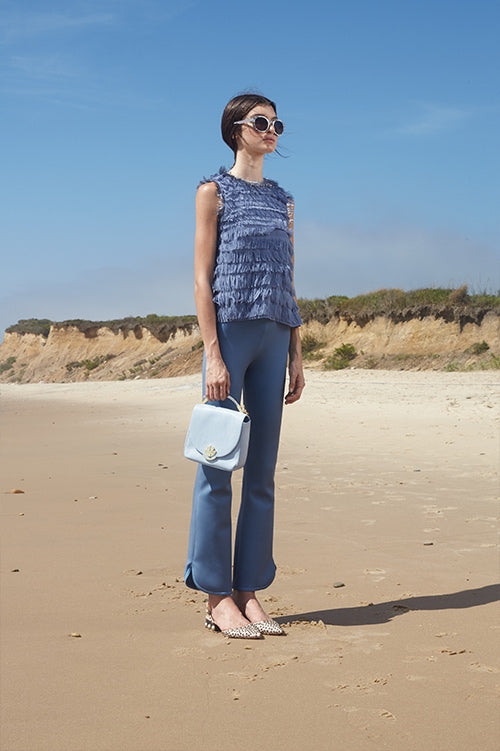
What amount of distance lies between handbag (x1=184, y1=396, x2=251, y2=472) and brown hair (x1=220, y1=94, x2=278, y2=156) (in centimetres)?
115

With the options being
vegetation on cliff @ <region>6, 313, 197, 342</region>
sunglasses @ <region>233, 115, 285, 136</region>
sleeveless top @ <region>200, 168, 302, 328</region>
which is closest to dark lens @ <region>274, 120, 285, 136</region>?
sunglasses @ <region>233, 115, 285, 136</region>

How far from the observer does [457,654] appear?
3.13 metres

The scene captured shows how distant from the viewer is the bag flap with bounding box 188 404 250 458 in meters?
3.35

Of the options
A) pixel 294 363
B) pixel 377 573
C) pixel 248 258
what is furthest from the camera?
pixel 377 573

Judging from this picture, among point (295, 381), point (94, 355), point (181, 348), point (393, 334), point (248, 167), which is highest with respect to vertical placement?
point (248, 167)

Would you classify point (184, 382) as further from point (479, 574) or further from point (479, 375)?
point (479, 574)

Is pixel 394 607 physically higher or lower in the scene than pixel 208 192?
lower

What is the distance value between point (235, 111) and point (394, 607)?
227 centimetres

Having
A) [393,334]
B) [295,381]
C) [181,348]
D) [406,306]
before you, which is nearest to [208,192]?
[295,381]

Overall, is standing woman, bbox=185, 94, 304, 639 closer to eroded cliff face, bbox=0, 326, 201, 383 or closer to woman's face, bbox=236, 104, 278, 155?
woman's face, bbox=236, 104, 278, 155

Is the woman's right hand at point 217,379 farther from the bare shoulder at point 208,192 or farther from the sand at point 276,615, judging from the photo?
the sand at point 276,615

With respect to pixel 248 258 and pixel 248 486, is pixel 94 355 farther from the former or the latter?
pixel 248 258

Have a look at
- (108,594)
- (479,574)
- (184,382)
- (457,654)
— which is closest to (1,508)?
(108,594)

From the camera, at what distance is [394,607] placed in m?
3.84
